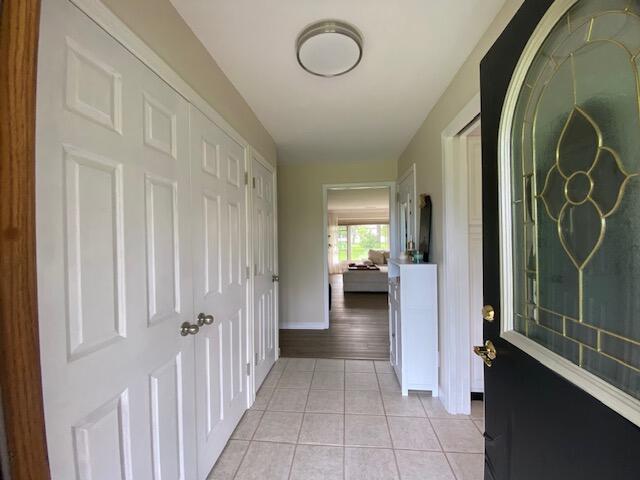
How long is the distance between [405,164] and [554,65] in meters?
2.56

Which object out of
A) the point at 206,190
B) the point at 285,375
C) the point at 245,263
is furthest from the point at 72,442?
the point at 285,375

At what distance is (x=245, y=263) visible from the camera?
2.01 meters

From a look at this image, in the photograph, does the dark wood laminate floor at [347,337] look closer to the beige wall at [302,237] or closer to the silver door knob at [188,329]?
the beige wall at [302,237]

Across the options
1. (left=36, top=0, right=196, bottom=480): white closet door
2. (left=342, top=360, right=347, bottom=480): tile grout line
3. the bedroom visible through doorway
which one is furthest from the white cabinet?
(left=36, top=0, right=196, bottom=480): white closet door

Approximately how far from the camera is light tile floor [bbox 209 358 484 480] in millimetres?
1501

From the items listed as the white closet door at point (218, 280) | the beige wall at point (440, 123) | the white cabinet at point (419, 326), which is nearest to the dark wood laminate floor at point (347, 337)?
the white cabinet at point (419, 326)

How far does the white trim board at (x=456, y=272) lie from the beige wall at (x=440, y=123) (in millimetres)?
103

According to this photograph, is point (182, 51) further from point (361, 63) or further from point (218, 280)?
point (218, 280)

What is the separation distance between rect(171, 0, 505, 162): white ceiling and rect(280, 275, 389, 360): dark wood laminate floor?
234cm

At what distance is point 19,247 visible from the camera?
0.45 m

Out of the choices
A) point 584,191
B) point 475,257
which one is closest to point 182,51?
point 584,191

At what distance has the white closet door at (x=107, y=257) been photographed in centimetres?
68

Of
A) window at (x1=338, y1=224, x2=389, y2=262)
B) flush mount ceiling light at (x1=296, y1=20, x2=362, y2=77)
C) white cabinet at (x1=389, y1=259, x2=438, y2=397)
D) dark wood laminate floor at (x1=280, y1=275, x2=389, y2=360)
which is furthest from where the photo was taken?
window at (x1=338, y1=224, x2=389, y2=262)

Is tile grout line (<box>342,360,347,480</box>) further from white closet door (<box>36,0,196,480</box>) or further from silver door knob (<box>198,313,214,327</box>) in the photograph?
silver door knob (<box>198,313,214,327</box>)
